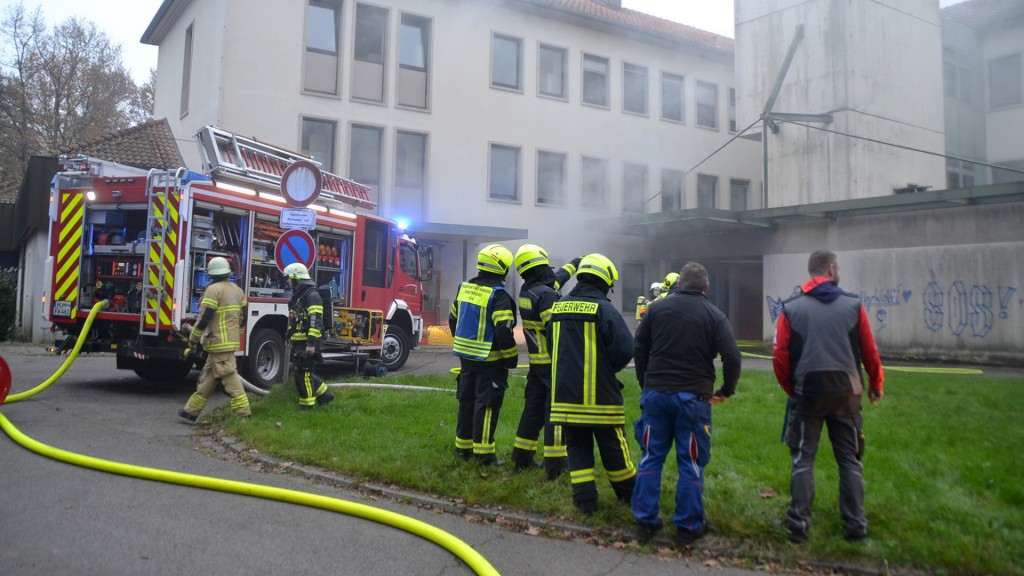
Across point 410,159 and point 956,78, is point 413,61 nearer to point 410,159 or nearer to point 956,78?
point 410,159

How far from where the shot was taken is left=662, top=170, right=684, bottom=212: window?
23.8 m

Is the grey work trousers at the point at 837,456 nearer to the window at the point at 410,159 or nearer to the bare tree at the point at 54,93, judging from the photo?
the window at the point at 410,159

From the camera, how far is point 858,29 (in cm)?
1650

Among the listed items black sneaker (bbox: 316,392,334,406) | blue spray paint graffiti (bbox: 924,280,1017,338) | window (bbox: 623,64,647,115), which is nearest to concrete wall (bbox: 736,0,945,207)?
blue spray paint graffiti (bbox: 924,280,1017,338)

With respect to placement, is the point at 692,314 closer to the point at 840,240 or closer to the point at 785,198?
the point at 840,240

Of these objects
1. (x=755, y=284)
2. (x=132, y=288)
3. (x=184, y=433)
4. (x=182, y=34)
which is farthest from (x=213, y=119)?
(x=755, y=284)

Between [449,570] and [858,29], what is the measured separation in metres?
16.6

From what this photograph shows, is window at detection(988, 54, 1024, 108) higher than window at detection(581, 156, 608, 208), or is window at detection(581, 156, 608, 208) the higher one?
window at detection(988, 54, 1024, 108)

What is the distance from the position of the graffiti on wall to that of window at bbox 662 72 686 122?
33.3ft

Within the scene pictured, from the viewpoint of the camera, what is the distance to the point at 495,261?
18.3ft

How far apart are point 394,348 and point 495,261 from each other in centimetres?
739

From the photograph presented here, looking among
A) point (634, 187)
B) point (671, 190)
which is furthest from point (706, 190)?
point (634, 187)

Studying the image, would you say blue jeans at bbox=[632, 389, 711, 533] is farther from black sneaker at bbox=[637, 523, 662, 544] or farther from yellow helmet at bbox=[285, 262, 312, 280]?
yellow helmet at bbox=[285, 262, 312, 280]

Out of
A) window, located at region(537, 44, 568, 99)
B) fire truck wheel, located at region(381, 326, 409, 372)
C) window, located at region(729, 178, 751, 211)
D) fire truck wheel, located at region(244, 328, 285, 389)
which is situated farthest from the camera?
window, located at region(729, 178, 751, 211)
